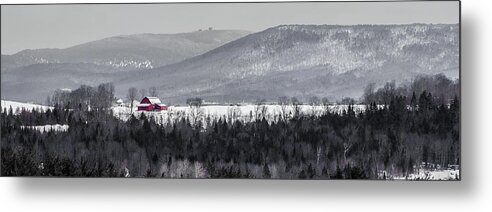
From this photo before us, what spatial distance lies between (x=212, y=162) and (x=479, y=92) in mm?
1604

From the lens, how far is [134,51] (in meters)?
6.03

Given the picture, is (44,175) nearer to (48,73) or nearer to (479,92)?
(48,73)

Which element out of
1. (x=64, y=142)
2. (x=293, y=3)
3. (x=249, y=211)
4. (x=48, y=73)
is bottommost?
(x=249, y=211)

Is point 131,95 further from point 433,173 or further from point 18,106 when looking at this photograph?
point 433,173

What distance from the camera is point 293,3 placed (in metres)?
5.89

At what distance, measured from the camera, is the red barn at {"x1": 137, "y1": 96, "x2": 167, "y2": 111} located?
19.6 feet

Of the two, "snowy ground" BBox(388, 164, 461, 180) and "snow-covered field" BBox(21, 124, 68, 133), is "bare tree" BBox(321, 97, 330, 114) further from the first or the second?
"snow-covered field" BBox(21, 124, 68, 133)

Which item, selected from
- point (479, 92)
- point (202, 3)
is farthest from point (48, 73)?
point (479, 92)

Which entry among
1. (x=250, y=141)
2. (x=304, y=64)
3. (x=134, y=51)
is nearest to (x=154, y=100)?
(x=134, y=51)

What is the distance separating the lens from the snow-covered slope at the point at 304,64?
5828 millimetres

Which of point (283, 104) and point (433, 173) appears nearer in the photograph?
point (433, 173)

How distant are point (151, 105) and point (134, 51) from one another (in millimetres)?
343

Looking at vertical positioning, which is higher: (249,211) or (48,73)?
(48,73)

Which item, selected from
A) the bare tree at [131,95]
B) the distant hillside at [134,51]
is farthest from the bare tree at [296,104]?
the bare tree at [131,95]
